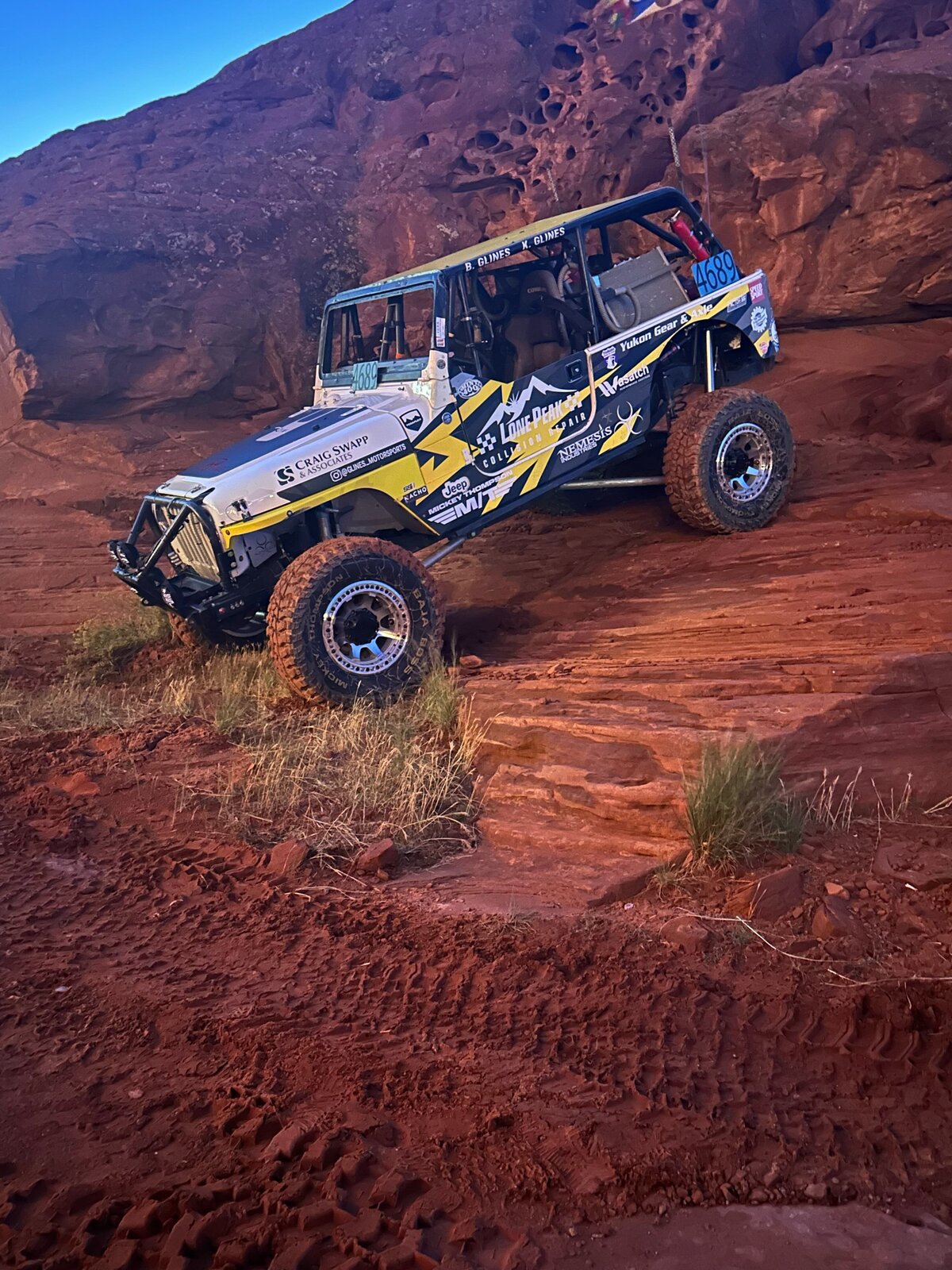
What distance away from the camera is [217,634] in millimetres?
7383

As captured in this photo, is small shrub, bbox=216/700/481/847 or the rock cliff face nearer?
small shrub, bbox=216/700/481/847

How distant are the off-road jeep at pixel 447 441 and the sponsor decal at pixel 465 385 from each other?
0.04 feet

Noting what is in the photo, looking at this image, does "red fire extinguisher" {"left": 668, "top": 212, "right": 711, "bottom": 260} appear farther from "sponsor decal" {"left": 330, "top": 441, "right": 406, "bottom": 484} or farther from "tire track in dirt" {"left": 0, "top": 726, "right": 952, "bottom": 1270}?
"tire track in dirt" {"left": 0, "top": 726, "right": 952, "bottom": 1270}

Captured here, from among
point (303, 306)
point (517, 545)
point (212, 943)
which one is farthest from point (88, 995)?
point (303, 306)

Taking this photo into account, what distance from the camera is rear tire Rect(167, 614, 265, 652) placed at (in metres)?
7.21

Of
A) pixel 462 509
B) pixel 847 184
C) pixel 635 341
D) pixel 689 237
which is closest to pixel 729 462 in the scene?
pixel 635 341

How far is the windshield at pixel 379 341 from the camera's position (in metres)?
7.11

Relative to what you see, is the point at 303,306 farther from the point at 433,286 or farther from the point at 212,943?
the point at 212,943

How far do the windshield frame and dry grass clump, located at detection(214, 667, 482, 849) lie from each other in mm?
2322

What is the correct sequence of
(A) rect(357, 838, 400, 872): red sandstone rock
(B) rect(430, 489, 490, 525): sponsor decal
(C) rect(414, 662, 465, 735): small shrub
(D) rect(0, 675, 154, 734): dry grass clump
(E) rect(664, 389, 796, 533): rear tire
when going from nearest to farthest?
(A) rect(357, 838, 400, 872): red sandstone rock → (C) rect(414, 662, 465, 735): small shrub → (D) rect(0, 675, 154, 734): dry grass clump → (B) rect(430, 489, 490, 525): sponsor decal → (E) rect(664, 389, 796, 533): rear tire

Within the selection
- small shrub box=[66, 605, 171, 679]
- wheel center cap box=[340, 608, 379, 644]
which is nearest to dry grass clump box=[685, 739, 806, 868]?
wheel center cap box=[340, 608, 379, 644]

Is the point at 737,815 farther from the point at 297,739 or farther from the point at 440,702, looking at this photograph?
the point at 297,739

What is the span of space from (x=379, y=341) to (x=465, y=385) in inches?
48.8

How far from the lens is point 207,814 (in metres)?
4.79
